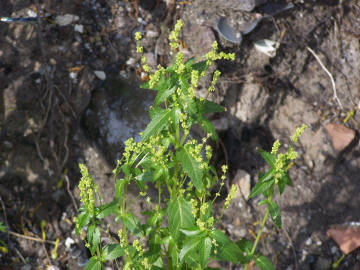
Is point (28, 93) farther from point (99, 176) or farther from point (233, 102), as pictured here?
point (233, 102)

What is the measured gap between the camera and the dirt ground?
3484 millimetres

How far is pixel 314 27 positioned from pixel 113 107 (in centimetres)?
241

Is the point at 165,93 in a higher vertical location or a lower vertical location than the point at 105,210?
A: higher

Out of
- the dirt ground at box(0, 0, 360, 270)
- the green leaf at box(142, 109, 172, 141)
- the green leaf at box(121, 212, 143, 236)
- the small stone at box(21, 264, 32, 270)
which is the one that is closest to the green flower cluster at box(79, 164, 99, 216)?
the green leaf at box(121, 212, 143, 236)

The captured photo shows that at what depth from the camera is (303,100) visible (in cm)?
421

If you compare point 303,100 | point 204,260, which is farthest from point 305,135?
point 204,260

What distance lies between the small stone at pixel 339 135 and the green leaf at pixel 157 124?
2597 millimetres

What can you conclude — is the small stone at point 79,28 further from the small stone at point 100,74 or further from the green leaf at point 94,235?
the green leaf at point 94,235

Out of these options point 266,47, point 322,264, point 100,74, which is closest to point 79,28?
point 100,74

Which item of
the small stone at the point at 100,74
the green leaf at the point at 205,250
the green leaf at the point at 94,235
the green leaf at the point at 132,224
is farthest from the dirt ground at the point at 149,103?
the green leaf at the point at 205,250

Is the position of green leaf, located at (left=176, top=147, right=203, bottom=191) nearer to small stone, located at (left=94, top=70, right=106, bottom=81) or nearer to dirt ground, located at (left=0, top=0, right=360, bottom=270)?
dirt ground, located at (left=0, top=0, right=360, bottom=270)

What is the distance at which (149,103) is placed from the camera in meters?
3.70

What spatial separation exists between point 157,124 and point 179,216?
0.53 metres

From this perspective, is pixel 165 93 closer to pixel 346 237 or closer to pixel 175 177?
pixel 175 177
